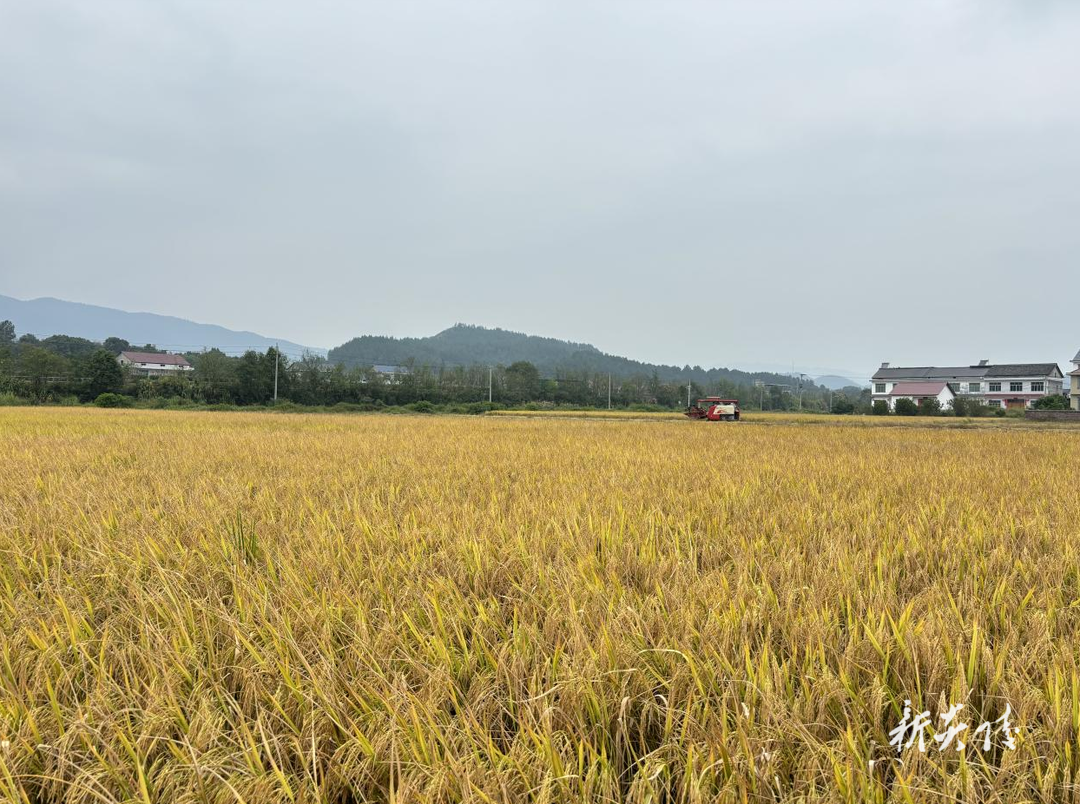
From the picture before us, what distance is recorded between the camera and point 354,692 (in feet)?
3.81

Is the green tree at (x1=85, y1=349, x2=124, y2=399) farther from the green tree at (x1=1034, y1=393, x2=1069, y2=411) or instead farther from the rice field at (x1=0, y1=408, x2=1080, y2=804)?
the green tree at (x1=1034, y1=393, x2=1069, y2=411)

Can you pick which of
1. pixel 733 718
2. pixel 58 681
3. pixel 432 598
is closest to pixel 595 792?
pixel 733 718

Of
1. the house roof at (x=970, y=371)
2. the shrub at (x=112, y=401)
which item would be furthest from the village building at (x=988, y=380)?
the shrub at (x=112, y=401)

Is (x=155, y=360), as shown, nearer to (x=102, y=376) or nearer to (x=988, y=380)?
(x=102, y=376)

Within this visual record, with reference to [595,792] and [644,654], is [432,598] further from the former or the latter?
[595,792]

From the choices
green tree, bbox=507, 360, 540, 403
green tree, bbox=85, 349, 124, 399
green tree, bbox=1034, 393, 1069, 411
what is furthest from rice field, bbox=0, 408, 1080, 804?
green tree, bbox=507, 360, 540, 403

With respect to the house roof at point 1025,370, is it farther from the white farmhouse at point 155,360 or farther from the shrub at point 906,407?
the white farmhouse at point 155,360

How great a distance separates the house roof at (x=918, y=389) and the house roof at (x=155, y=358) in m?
104

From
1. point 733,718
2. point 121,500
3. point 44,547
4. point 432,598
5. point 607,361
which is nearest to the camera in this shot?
point 733,718

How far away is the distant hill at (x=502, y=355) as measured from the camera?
12400 cm

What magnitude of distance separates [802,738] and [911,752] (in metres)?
0.18

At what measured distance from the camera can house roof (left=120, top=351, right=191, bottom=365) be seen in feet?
281
